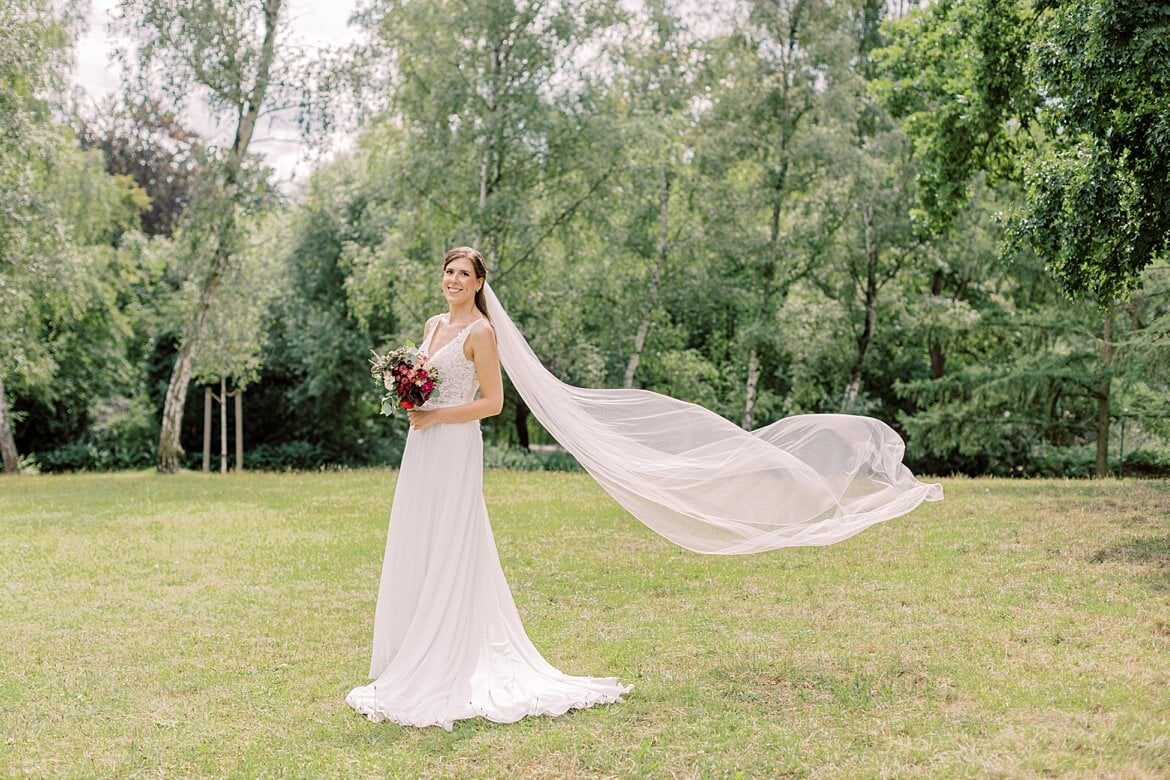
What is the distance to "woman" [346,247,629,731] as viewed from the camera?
6500 millimetres

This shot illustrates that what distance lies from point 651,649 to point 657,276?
70.7 ft

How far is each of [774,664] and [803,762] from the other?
6.47ft

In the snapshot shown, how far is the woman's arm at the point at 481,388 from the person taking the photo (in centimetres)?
676

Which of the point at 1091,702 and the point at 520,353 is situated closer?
the point at 1091,702

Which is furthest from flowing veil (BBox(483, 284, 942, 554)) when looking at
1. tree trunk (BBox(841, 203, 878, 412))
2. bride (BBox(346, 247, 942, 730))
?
tree trunk (BBox(841, 203, 878, 412))

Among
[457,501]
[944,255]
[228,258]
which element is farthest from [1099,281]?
[228,258]

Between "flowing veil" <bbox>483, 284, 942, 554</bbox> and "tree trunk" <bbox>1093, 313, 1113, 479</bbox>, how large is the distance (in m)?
15.3

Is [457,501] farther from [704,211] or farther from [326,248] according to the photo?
[326,248]

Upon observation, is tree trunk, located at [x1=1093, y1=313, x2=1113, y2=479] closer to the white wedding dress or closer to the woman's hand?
the white wedding dress

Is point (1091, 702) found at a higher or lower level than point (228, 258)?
lower

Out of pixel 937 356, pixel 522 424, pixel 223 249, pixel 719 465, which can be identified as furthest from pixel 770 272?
pixel 719 465

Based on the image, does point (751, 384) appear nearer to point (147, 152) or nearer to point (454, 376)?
point (454, 376)

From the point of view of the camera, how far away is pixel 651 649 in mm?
7895

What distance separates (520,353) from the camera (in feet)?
23.8
